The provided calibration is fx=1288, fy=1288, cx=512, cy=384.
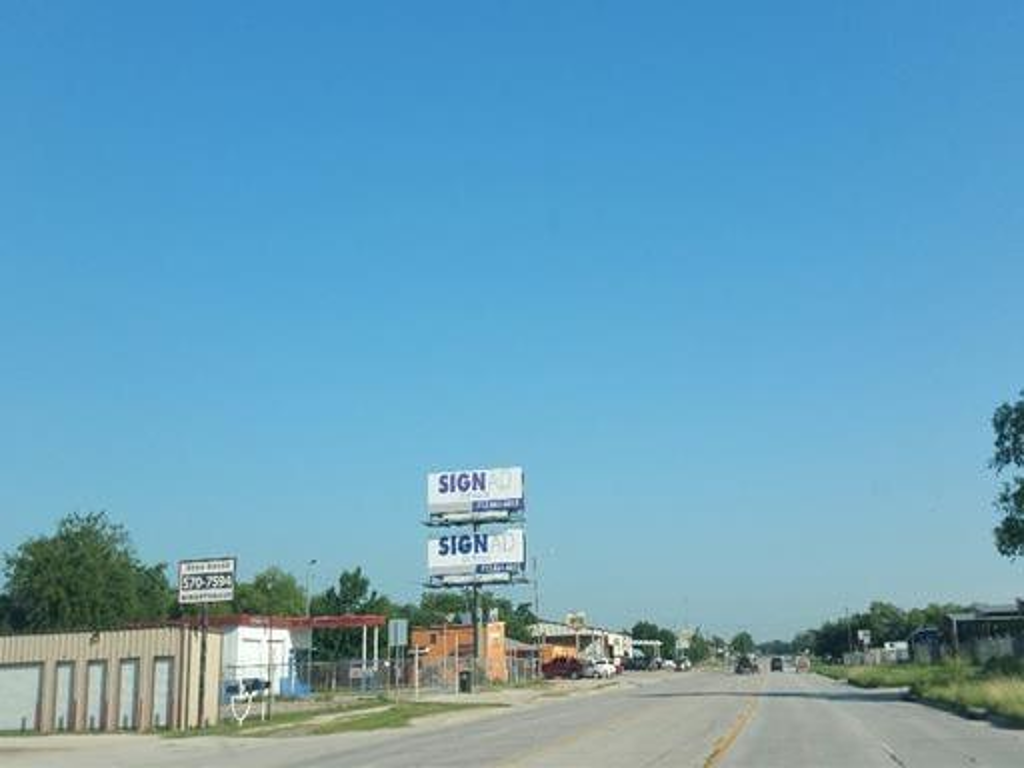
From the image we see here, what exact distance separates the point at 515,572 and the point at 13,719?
159ft

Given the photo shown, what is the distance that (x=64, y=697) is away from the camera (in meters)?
39.8

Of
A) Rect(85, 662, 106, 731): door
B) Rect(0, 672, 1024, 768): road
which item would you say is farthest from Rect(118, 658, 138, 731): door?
Rect(0, 672, 1024, 768): road

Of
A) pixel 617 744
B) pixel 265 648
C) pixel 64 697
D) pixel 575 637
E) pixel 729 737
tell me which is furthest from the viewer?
pixel 575 637

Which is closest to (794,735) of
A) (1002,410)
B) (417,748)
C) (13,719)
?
(417,748)

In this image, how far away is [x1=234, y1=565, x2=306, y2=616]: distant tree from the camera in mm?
118812

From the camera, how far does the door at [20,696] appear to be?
39.8 meters

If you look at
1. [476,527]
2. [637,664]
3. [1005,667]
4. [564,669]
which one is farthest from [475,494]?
[637,664]

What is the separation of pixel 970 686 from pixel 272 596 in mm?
89408

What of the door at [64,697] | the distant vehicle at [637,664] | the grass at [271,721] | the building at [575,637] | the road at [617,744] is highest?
the building at [575,637]

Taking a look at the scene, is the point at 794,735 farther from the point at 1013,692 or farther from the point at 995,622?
the point at 995,622

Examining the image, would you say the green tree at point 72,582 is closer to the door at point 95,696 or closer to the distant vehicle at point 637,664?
the door at point 95,696

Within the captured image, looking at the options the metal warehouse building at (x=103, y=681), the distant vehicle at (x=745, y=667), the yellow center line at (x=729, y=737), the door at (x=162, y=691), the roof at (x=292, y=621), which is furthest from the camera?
the distant vehicle at (x=745, y=667)

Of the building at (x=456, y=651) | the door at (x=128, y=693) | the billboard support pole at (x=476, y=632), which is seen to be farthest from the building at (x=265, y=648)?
the door at (x=128, y=693)

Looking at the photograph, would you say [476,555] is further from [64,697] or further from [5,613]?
[64,697]
